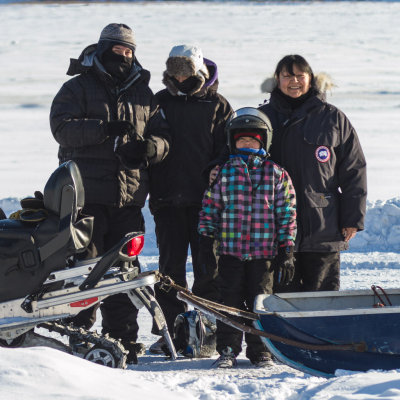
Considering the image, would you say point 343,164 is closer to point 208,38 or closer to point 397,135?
point 397,135

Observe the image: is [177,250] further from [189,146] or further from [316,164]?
[316,164]

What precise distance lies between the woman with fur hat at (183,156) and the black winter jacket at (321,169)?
0.40 metres

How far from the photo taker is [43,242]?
137 inches

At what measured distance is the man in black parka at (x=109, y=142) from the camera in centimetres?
400


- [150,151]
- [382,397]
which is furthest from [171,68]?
[382,397]

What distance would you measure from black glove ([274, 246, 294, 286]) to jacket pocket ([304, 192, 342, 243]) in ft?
0.84

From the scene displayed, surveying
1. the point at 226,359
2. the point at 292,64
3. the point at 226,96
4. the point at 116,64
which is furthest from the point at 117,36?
the point at 226,96

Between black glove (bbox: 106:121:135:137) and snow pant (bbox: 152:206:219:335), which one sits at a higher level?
black glove (bbox: 106:121:135:137)

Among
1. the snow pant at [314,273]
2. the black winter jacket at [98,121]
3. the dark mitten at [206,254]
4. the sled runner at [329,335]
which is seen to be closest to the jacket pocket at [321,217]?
the snow pant at [314,273]

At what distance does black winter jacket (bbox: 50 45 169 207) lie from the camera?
4.02 metres

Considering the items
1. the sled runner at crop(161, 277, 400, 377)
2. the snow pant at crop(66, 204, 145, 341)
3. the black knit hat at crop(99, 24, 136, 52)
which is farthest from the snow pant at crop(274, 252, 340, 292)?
the black knit hat at crop(99, 24, 136, 52)

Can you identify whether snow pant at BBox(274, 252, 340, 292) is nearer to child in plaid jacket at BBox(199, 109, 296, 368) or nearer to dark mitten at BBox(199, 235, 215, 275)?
child in plaid jacket at BBox(199, 109, 296, 368)

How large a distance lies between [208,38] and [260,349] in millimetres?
17375

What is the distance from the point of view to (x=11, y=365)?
112 inches
